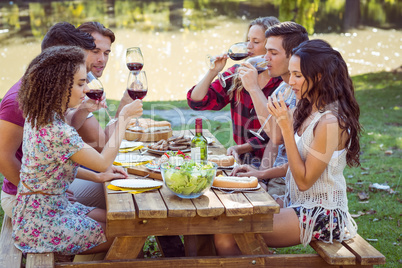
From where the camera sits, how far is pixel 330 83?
9.56 ft

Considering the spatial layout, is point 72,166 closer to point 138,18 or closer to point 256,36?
point 256,36

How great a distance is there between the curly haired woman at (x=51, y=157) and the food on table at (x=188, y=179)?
0.39 metres

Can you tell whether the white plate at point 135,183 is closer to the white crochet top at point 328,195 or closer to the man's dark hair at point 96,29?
the white crochet top at point 328,195

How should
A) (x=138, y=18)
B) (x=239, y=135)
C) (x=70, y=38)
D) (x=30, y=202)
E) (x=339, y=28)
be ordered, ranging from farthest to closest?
1. (x=138, y=18)
2. (x=339, y=28)
3. (x=239, y=135)
4. (x=70, y=38)
5. (x=30, y=202)

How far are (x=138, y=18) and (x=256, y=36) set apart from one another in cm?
1664

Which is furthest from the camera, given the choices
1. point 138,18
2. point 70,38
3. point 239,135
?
point 138,18

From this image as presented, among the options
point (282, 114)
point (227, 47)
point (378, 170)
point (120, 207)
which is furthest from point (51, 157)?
point (227, 47)

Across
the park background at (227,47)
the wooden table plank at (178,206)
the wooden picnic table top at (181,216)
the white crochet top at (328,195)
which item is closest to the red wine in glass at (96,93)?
the wooden picnic table top at (181,216)

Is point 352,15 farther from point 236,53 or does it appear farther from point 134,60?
point 134,60

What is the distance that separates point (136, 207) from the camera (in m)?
2.56

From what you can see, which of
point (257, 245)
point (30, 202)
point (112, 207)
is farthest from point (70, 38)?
point (257, 245)

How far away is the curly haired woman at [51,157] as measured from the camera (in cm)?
267

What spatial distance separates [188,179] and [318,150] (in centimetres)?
78

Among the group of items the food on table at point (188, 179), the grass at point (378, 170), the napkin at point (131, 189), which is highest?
the food on table at point (188, 179)
